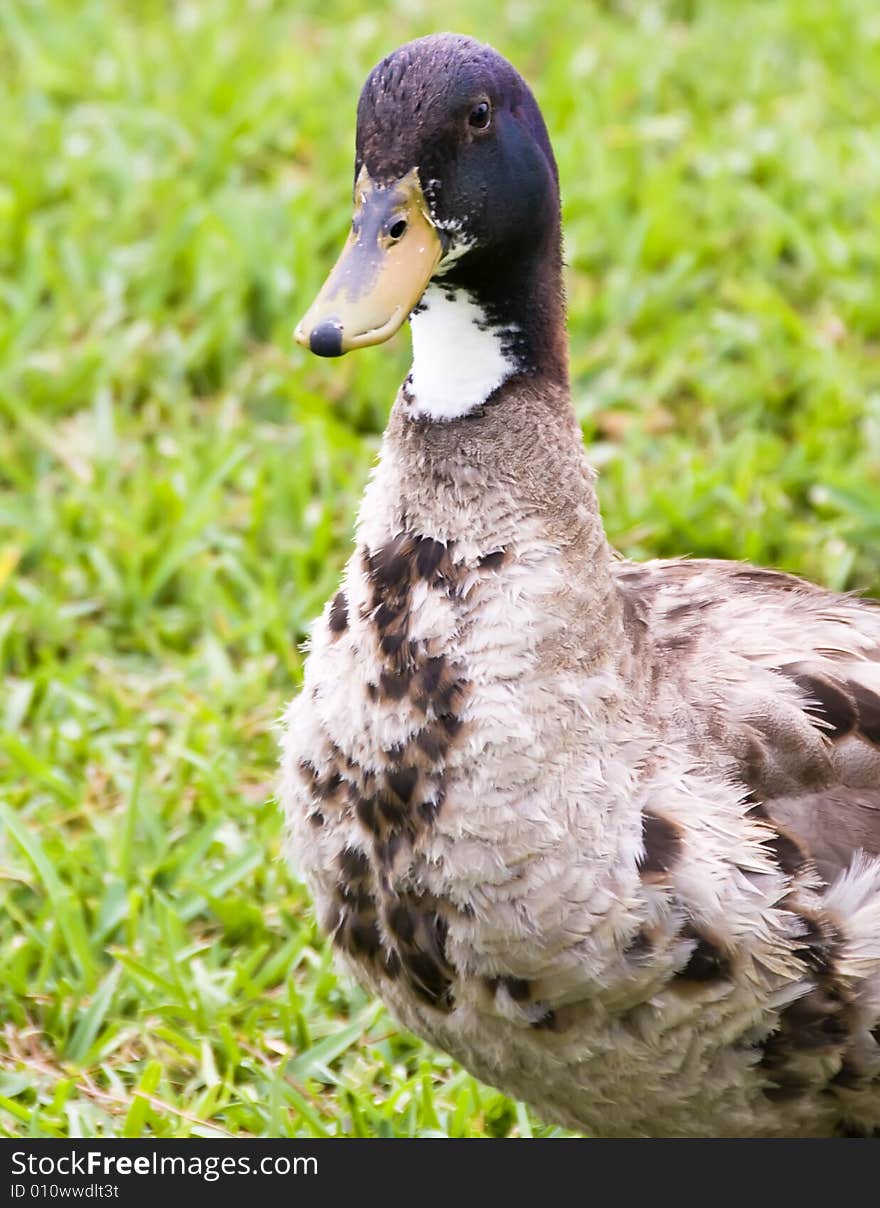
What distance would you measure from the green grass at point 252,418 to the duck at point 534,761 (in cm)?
60

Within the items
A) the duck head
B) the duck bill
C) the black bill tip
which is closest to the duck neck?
the duck head

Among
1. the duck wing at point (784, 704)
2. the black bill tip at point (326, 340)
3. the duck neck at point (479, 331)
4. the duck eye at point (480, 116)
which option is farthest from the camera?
the duck wing at point (784, 704)

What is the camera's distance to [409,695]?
3139 mm

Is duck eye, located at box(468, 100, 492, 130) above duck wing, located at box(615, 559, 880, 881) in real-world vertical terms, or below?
above

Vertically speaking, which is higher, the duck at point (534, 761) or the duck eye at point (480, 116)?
the duck eye at point (480, 116)

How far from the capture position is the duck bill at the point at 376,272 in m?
2.88

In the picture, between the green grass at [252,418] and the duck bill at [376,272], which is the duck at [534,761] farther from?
the green grass at [252,418]

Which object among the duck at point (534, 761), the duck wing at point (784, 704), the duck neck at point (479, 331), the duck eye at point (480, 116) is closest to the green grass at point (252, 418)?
the duck at point (534, 761)

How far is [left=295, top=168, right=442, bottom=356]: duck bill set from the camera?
2.88m

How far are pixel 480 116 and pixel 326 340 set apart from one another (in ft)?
1.44

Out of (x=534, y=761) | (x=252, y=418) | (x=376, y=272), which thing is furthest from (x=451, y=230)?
(x=252, y=418)

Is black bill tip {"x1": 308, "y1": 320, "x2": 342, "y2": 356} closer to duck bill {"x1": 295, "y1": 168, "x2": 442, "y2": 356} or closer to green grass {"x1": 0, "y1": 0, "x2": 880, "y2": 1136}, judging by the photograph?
duck bill {"x1": 295, "y1": 168, "x2": 442, "y2": 356}

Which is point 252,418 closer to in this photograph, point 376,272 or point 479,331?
point 479,331
